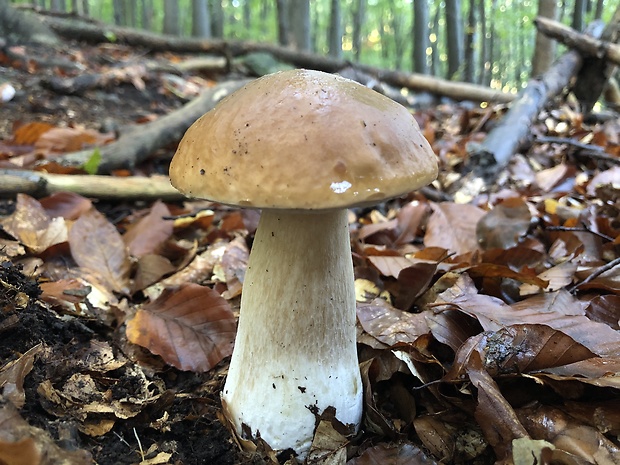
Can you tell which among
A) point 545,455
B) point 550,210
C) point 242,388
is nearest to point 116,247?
point 242,388

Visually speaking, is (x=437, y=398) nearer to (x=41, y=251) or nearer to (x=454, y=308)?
(x=454, y=308)

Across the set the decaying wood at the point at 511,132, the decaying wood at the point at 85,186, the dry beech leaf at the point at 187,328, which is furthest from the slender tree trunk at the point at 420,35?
the dry beech leaf at the point at 187,328

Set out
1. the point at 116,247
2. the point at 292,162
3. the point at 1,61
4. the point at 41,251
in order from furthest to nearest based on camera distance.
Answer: the point at 1,61, the point at 116,247, the point at 41,251, the point at 292,162

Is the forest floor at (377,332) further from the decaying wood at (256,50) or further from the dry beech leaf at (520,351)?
the decaying wood at (256,50)

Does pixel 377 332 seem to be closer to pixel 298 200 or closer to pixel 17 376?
pixel 298 200

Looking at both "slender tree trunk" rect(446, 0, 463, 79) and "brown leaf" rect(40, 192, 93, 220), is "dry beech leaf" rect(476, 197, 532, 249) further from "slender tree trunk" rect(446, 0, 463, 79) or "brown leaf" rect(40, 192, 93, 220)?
"slender tree trunk" rect(446, 0, 463, 79)

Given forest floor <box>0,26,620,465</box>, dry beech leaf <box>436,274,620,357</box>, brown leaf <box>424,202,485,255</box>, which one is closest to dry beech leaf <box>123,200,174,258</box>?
forest floor <box>0,26,620,465</box>
